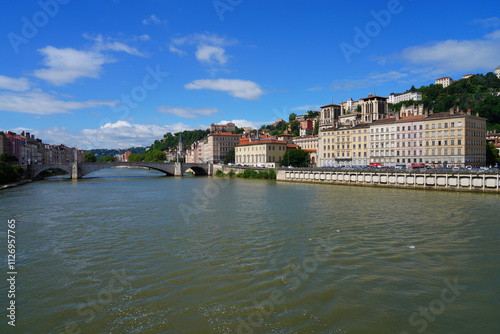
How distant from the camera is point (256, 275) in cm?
1155

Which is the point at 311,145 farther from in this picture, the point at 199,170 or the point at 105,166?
the point at 105,166

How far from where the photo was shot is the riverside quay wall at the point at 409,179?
39.3 metres

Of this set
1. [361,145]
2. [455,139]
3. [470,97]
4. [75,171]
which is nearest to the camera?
[455,139]

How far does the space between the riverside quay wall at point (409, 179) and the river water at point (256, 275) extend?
2194 cm

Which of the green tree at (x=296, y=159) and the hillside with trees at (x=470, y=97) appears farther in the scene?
the hillside with trees at (x=470, y=97)

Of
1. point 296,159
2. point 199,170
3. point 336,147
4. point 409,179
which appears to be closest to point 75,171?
point 199,170

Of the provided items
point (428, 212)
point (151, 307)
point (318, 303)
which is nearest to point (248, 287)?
point (318, 303)

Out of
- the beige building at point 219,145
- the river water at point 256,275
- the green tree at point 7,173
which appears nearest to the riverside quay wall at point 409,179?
the river water at point 256,275

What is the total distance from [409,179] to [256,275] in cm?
4105

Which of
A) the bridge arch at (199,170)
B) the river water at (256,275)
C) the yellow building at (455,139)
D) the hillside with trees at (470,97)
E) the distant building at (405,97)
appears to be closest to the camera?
the river water at (256,275)

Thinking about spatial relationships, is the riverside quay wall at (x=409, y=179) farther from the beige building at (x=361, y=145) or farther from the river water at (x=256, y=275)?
the river water at (x=256, y=275)

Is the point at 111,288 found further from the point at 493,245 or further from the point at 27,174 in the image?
the point at 27,174

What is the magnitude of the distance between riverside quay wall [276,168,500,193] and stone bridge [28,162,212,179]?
113 feet

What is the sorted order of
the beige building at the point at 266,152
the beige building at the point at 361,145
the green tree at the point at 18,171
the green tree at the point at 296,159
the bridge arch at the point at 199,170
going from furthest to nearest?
1. the bridge arch at the point at 199,170
2. the beige building at the point at 266,152
3. the green tree at the point at 296,159
4. the beige building at the point at 361,145
5. the green tree at the point at 18,171
